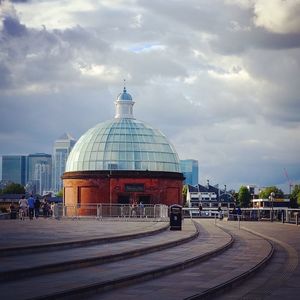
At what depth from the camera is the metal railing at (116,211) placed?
173 feet

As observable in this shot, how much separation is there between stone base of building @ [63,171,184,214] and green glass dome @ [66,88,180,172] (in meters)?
1.08

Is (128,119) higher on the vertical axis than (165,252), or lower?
higher

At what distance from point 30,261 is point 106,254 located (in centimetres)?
291

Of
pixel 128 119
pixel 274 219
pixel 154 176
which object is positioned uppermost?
pixel 128 119

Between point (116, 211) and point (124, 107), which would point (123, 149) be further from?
point (116, 211)

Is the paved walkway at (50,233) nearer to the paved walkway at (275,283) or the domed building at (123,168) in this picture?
the paved walkway at (275,283)

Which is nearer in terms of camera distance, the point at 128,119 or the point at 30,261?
the point at 30,261

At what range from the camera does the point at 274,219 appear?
225 feet

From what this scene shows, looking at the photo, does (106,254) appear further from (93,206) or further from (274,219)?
(274,219)

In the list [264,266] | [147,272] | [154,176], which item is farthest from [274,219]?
[147,272]

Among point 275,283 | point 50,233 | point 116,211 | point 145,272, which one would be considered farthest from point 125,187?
point 145,272

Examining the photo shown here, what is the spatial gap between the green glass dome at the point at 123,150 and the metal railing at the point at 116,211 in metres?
16.8

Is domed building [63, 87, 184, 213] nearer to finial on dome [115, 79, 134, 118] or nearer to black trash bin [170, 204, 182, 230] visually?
finial on dome [115, 79, 134, 118]

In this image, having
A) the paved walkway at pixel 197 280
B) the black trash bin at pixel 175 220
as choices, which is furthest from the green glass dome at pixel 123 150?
the paved walkway at pixel 197 280
